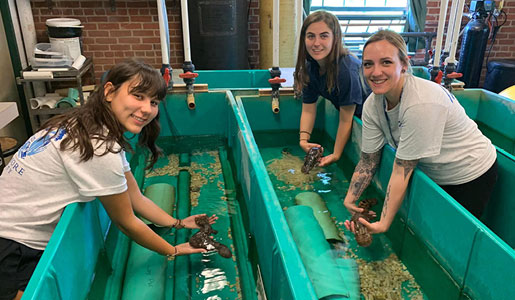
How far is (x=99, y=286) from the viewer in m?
1.64

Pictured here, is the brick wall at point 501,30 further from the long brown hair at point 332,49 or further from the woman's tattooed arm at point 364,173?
the woman's tattooed arm at point 364,173

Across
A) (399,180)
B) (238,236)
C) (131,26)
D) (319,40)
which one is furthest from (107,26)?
(399,180)

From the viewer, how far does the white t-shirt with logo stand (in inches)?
52.4

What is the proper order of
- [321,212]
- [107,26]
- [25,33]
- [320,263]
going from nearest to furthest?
1. [320,263]
2. [321,212]
3. [25,33]
4. [107,26]

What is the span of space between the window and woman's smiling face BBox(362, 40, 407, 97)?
3835 millimetres

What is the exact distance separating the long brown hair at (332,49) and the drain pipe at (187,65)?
0.74m

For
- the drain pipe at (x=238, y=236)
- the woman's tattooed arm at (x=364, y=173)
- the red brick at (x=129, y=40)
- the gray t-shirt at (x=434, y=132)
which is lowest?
the drain pipe at (x=238, y=236)

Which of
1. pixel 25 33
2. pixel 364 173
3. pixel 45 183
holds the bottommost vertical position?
pixel 364 173

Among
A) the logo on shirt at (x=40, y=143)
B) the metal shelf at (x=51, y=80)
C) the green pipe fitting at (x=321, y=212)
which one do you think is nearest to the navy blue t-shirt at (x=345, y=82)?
the green pipe fitting at (x=321, y=212)

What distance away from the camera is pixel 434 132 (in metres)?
1.54

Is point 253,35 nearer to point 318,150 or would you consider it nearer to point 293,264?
point 318,150

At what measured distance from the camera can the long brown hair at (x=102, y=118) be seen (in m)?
1.33

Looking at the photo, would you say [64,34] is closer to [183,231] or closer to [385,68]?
[183,231]

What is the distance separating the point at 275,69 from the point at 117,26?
8.62 feet
